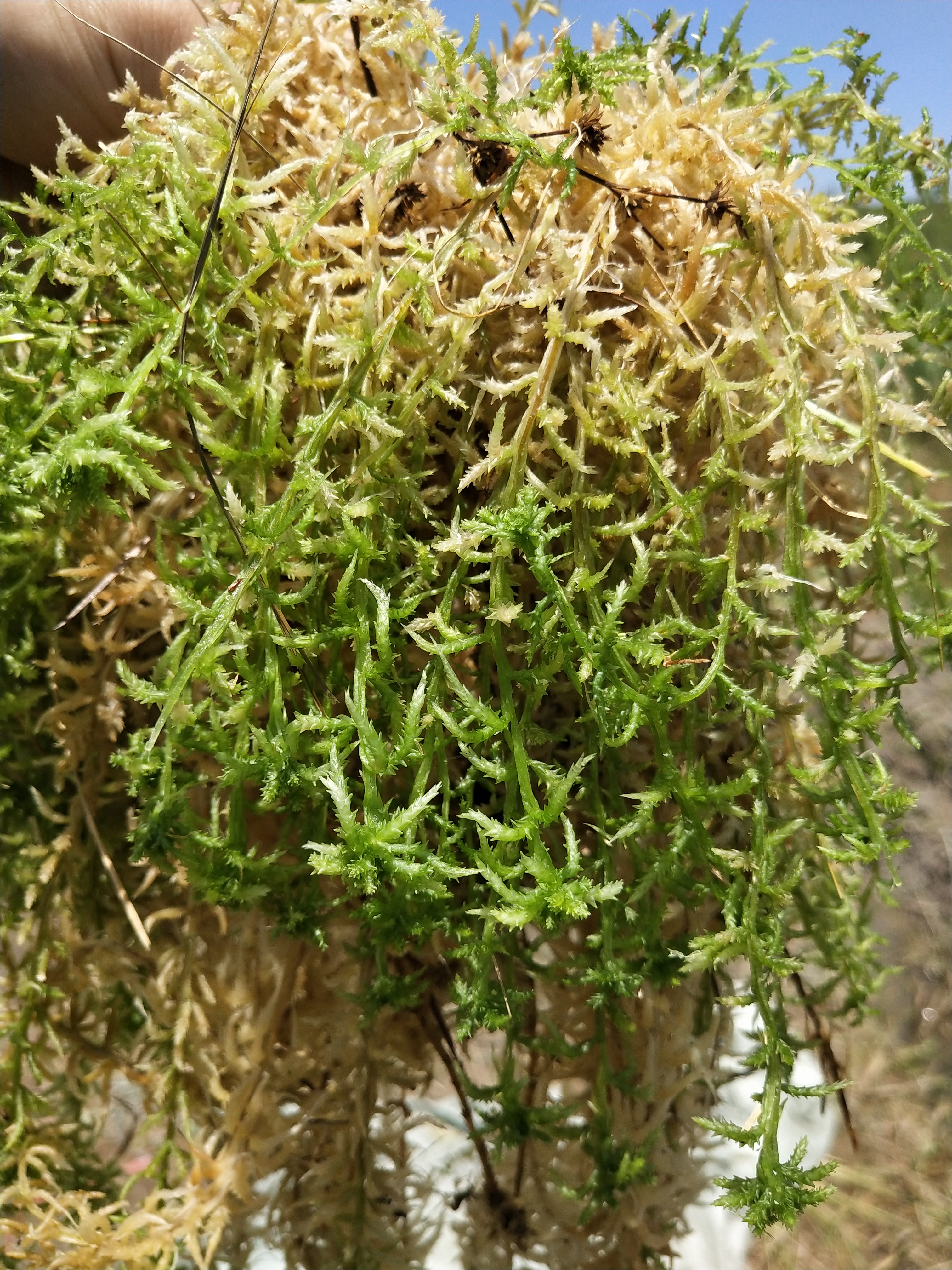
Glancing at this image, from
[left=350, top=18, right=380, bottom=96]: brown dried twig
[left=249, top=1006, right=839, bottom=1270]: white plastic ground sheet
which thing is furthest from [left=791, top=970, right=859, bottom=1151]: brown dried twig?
[left=350, top=18, right=380, bottom=96]: brown dried twig

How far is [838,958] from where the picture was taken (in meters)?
0.49

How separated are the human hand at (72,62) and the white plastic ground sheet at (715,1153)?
31.4 inches

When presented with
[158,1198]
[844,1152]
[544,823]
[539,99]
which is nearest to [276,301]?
[539,99]

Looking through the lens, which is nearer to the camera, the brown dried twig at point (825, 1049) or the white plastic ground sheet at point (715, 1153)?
the brown dried twig at point (825, 1049)

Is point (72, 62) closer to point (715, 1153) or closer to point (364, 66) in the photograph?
point (364, 66)

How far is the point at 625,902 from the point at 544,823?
0.27ft

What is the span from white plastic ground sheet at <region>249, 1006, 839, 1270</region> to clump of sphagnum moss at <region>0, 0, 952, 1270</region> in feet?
1.25

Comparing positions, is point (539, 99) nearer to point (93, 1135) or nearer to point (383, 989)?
point (383, 989)

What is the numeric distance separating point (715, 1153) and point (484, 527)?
41.4 inches

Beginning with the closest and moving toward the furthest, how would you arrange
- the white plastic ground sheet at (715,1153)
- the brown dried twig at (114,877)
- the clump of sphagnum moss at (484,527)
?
the clump of sphagnum moss at (484,527)
the brown dried twig at (114,877)
the white plastic ground sheet at (715,1153)

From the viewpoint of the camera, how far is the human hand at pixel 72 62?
1.55 ft

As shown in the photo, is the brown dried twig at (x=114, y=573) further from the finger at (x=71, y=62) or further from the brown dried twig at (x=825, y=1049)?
the brown dried twig at (x=825, y=1049)

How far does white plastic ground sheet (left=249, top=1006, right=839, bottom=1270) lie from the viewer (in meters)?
0.82

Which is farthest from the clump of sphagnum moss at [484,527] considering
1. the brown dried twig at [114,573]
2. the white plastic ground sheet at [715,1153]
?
the white plastic ground sheet at [715,1153]
